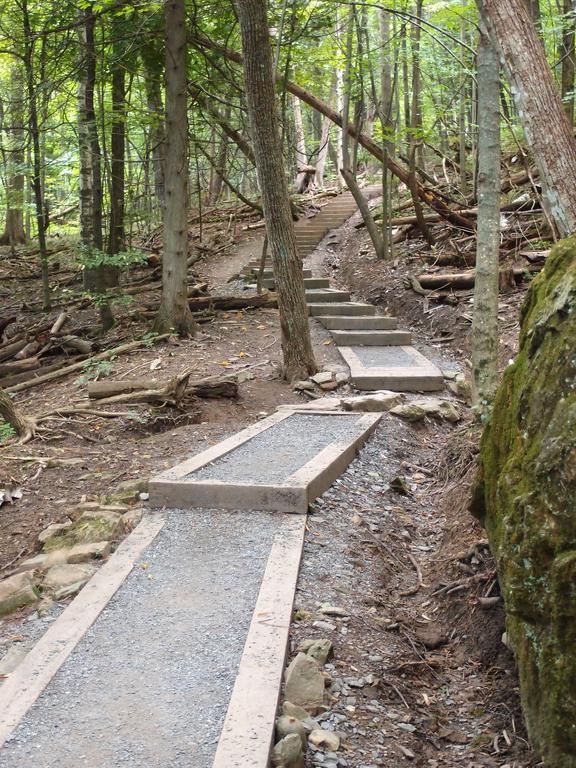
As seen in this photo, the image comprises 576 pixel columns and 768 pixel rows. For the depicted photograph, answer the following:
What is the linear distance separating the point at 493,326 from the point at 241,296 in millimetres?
7733

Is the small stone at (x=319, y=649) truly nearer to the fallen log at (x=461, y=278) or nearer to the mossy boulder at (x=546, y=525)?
the mossy boulder at (x=546, y=525)

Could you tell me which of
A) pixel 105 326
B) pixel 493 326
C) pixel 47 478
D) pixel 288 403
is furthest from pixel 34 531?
pixel 105 326

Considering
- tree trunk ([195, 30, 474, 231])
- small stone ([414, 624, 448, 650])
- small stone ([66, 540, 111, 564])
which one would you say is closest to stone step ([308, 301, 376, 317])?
tree trunk ([195, 30, 474, 231])

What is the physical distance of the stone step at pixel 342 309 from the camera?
41.6 ft

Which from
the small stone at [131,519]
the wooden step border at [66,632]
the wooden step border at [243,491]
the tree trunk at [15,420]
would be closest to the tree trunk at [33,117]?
the tree trunk at [15,420]

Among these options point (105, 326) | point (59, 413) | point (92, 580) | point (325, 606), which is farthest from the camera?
point (105, 326)

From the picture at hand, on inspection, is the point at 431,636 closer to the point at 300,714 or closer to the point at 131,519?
the point at 300,714

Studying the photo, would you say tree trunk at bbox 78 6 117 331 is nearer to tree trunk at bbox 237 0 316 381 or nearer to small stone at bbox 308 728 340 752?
tree trunk at bbox 237 0 316 381

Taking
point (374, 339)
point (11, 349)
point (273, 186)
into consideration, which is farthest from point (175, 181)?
point (11, 349)

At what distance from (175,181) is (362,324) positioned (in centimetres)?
360

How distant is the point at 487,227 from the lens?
6773 millimetres

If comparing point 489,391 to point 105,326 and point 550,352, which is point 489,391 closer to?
point 550,352

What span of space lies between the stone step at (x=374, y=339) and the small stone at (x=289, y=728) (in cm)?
854

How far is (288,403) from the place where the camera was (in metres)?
8.77
